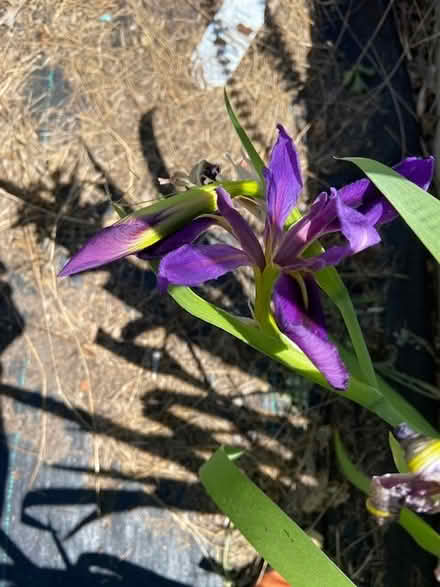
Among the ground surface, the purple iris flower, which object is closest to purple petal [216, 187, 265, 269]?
the purple iris flower

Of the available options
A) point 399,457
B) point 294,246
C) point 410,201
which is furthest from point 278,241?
point 399,457

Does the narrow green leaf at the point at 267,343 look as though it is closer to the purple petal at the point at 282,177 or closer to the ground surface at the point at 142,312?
the purple petal at the point at 282,177

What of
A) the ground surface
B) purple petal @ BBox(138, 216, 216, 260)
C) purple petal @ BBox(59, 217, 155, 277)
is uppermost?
purple petal @ BBox(59, 217, 155, 277)

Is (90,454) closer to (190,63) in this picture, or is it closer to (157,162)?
(157,162)

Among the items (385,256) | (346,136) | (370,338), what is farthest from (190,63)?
(370,338)

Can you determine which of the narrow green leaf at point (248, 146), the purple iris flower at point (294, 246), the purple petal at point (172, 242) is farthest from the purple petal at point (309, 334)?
the narrow green leaf at point (248, 146)

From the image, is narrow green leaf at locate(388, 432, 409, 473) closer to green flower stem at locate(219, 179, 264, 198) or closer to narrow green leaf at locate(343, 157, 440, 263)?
narrow green leaf at locate(343, 157, 440, 263)

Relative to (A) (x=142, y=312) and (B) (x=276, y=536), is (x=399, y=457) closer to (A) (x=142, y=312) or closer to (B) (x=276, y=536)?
(B) (x=276, y=536)
